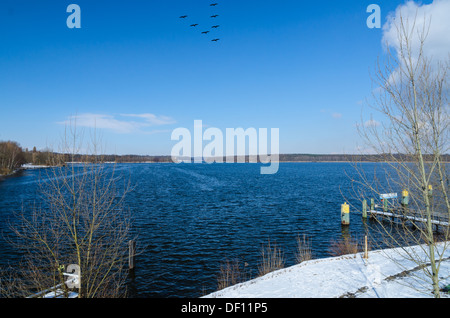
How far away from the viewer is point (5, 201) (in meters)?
41.2

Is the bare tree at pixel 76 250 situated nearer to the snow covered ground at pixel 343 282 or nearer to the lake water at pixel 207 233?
the lake water at pixel 207 233

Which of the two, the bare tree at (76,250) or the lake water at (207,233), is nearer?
the bare tree at (76,250)

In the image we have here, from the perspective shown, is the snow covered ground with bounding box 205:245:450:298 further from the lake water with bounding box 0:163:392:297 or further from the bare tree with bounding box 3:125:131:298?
the bare tree with bounding box 3:125:131:298

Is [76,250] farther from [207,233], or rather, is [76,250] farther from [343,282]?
[343,282]

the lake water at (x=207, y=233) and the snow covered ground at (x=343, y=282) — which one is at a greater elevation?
the snow covered ground at (x=343, y=282)

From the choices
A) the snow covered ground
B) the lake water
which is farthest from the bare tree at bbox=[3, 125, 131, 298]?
the snow covered ground

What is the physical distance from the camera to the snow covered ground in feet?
35.3

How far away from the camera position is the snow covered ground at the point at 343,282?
1076cm

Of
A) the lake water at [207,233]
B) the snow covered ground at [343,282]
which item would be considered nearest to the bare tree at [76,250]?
the lake water at [207,233]

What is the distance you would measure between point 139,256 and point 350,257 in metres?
14.2

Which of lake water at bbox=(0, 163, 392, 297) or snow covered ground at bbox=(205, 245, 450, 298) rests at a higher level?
snow covered ground at bbox=(205, 245, 450, 298)

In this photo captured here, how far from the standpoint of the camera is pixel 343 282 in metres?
12.1
